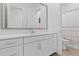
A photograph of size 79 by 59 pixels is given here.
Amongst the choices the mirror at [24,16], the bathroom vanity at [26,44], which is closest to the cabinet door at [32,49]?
the bathroom vanity at [26,44]

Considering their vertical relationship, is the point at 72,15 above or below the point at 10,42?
above

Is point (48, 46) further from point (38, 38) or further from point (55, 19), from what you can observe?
point (55, 19)

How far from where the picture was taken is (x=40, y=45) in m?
2.78

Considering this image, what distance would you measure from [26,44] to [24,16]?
101cm

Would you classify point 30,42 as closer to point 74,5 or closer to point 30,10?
point 30,10

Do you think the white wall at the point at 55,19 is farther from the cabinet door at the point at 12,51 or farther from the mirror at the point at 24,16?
the cabinet door at the point at 12,51

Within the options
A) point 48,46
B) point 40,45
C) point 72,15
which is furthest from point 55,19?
point 40,45

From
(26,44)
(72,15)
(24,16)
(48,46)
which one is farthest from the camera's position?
(72,15)

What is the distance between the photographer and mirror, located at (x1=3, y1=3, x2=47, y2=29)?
2592 mm

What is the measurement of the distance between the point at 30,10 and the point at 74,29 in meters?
2.00

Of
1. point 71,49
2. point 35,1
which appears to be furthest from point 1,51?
point 71,49

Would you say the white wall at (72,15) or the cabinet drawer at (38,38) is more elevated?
the white wall at (72,15)

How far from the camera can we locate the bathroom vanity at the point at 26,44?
1.79 m

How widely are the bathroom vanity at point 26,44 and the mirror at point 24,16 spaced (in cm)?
46
